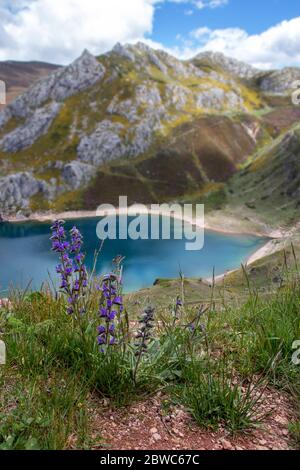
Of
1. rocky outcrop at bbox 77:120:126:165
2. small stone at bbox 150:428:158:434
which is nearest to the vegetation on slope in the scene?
small stone at bbox 150:428:158:434

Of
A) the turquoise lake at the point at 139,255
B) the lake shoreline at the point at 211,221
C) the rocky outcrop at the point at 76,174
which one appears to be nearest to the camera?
the turquoise lake at the point at 139,255

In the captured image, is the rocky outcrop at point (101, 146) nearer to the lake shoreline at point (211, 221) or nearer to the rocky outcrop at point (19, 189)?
the rocky outcrop at point (19, 189)

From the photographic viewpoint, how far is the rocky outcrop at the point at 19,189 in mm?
155875

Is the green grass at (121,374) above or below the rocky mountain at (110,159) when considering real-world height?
below

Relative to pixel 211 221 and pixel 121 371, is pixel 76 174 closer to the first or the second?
pixel 211 221

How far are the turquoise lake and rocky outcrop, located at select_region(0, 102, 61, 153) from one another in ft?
239

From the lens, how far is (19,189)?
162 meters

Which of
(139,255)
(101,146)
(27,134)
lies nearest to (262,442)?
(139,255)

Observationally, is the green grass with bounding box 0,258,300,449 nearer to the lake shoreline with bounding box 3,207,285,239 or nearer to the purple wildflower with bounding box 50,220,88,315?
the purple wildflower with bounding box 50,220,88,315

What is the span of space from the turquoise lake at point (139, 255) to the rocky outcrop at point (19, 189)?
2390 cm

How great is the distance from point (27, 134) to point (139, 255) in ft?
390

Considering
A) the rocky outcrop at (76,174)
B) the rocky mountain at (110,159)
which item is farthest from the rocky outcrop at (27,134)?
the rocky outcrop at (76,174)

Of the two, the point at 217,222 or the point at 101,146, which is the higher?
the point at 101,146
